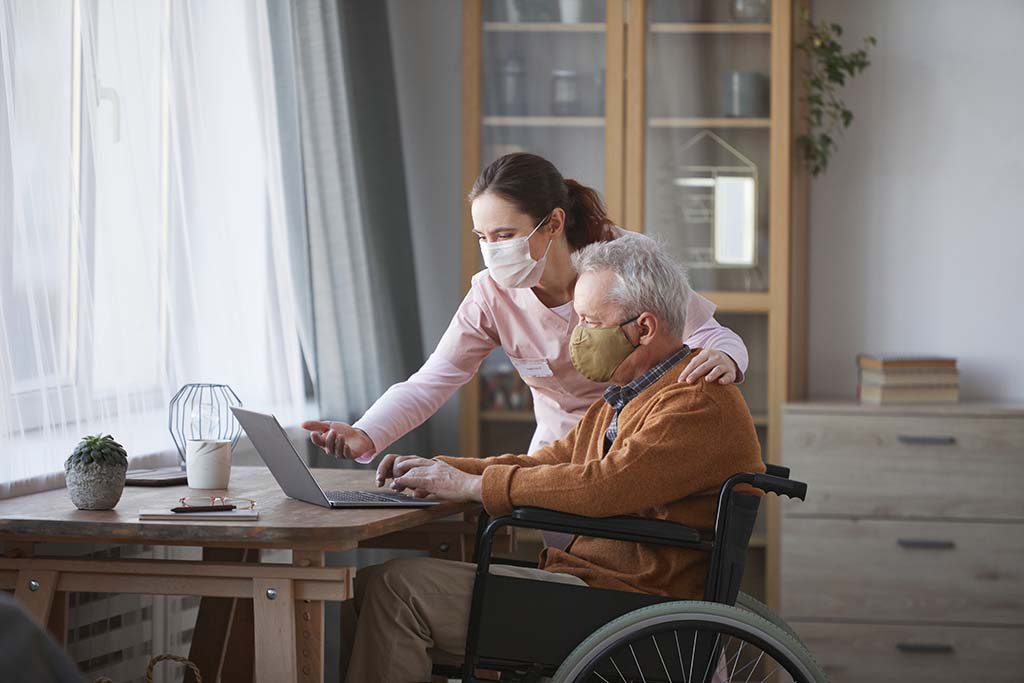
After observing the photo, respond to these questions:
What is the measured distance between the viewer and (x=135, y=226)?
2.47m

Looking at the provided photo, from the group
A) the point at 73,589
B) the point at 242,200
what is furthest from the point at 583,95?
the point at 73,589

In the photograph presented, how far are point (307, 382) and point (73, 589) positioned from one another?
5.00ft

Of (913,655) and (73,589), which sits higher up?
(73,589)

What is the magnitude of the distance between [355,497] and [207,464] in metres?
0.28

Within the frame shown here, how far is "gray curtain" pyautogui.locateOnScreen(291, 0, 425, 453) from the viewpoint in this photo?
322 cm

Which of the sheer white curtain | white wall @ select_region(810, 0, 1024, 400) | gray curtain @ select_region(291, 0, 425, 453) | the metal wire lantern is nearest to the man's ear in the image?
the metal wire lantern

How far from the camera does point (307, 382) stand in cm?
331

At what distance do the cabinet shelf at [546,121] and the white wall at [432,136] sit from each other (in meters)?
0.35

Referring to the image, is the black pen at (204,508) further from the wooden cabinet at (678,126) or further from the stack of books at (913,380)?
the stack of books at (913,380)

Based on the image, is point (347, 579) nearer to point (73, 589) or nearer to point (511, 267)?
point (73, 589)

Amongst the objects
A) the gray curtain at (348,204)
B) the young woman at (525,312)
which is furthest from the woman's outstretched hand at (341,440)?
the gray curtain at (348,204)

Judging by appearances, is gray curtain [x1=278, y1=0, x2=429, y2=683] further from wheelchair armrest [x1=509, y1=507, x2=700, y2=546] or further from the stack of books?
wheelchair armrest [x1=509, y1=507, x2=700, y2=546]

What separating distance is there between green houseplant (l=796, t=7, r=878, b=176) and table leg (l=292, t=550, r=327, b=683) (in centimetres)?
242

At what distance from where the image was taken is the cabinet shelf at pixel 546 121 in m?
3.66
